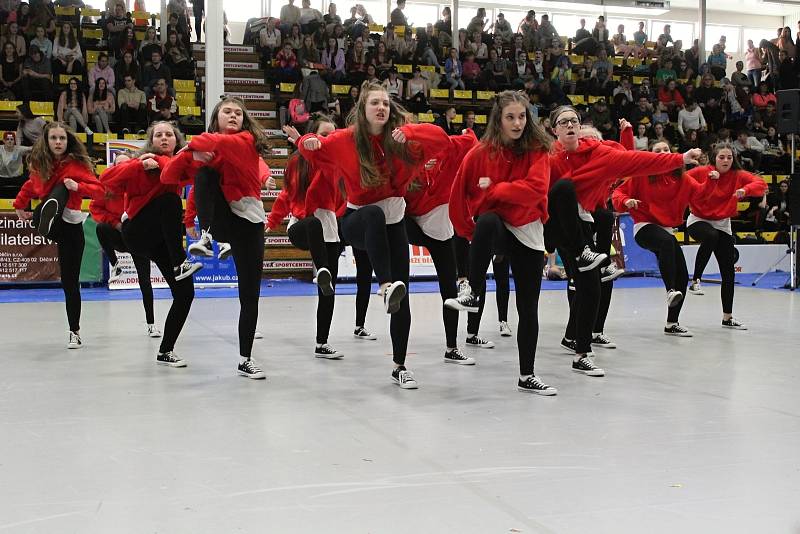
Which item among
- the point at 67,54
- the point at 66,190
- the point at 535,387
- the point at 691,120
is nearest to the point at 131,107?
the point at 67,54

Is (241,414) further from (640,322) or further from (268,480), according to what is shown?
(640,322)

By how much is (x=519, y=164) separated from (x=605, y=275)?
157 centimetres

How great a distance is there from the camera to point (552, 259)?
42.7 feet

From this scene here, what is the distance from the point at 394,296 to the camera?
4.74 m

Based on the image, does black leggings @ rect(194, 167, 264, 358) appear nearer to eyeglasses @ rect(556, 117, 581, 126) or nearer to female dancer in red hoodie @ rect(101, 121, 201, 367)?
female dancer in red hoodie @ rect(101, 121, 201, 367)

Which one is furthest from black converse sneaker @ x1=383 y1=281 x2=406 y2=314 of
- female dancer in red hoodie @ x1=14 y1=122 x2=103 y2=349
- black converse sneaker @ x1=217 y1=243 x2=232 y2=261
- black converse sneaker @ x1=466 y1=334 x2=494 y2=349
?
female dancer in red hoodie @ x1=14 y1=122 x2=103 y2=349

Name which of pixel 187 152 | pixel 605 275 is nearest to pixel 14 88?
pixel 187 152

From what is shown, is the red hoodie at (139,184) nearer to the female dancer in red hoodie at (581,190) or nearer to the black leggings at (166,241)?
the black leggings at (166,241)

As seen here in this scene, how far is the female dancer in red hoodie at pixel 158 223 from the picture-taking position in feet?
19.1

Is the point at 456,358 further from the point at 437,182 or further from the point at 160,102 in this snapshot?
the point at 160,102

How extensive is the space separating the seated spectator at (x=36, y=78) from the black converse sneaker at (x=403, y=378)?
11.1 meters

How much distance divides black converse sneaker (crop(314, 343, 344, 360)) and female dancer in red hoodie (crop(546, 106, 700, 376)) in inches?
66.2

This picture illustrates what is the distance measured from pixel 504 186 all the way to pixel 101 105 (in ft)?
35.6

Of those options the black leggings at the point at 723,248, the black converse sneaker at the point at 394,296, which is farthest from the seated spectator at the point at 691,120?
the black converse sneaker at the point at 394,296
